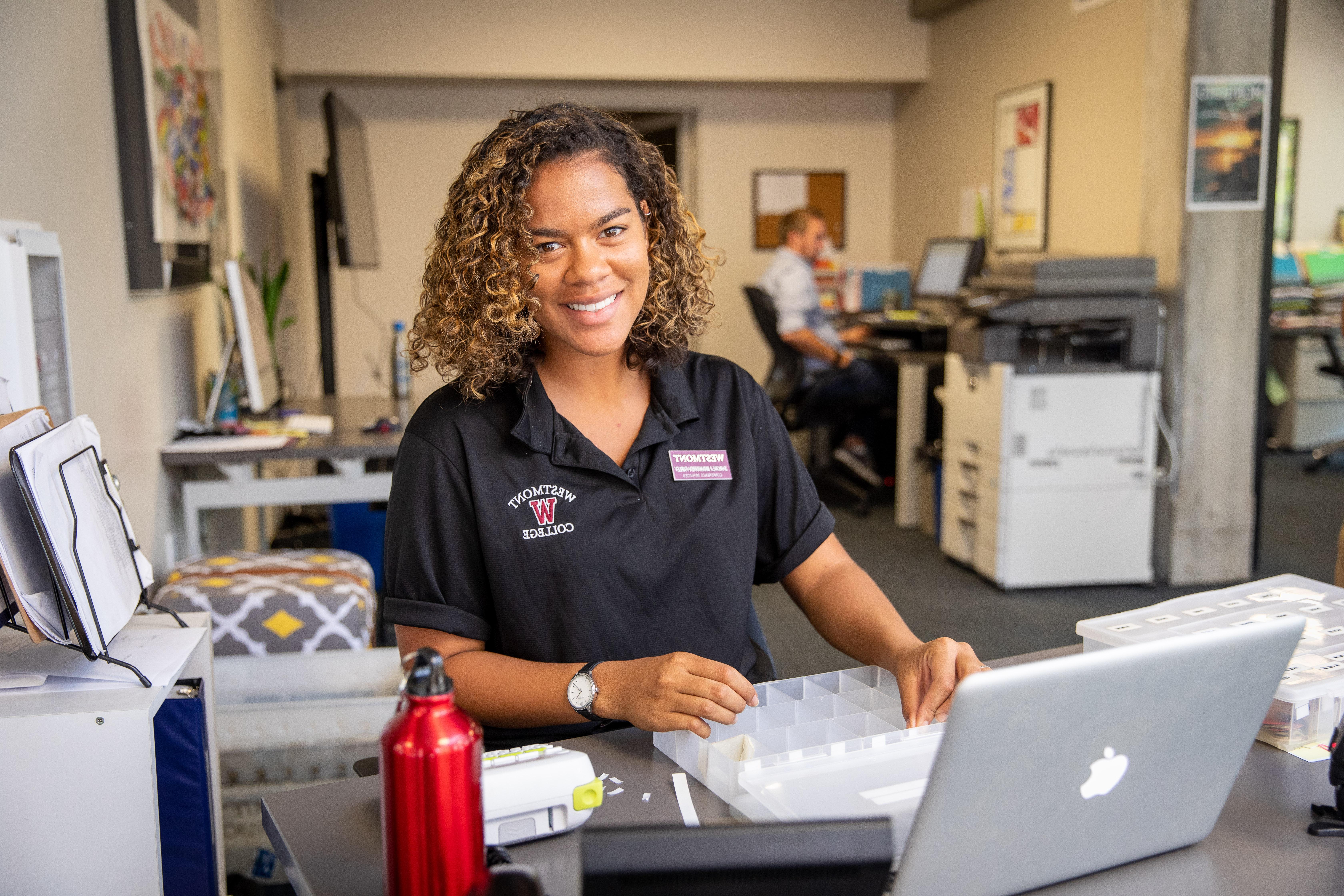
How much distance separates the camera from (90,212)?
2.25 meters

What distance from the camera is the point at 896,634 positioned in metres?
1.30

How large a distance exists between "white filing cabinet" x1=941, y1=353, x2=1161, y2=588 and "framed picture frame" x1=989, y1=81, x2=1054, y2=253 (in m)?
1.54

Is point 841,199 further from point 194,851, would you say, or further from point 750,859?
point 750,859

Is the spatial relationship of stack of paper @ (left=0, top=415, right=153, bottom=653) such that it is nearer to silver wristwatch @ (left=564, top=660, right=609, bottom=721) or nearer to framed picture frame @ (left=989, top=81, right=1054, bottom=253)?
silver wristwatch @ (left=564, top=660, right=609, bottom=721)

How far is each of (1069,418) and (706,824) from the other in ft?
11.1

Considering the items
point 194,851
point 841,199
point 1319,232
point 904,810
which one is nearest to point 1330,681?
point 904,810

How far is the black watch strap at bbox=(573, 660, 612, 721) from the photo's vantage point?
115 centimetres

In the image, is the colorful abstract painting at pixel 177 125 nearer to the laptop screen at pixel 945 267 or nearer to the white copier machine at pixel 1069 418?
the white copier machine at pixel 1069 418

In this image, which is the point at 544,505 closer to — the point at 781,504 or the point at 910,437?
the point at 781,504

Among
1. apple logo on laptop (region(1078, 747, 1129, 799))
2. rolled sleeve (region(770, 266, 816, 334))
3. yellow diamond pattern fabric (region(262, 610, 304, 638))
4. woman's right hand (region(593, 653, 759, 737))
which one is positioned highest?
rolled sleeve (region(770, 266, 816, 334))

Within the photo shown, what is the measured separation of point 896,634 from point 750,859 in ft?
2.29

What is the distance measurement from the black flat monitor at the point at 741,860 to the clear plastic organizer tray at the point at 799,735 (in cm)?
19

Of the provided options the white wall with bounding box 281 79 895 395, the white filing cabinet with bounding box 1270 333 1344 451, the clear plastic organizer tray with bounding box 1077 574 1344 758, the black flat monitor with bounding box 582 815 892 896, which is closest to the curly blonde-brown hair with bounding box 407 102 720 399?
the clear plastic organizer tray with bounding box 1077 574 1344 758

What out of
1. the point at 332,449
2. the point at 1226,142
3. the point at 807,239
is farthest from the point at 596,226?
the point at 807,239
